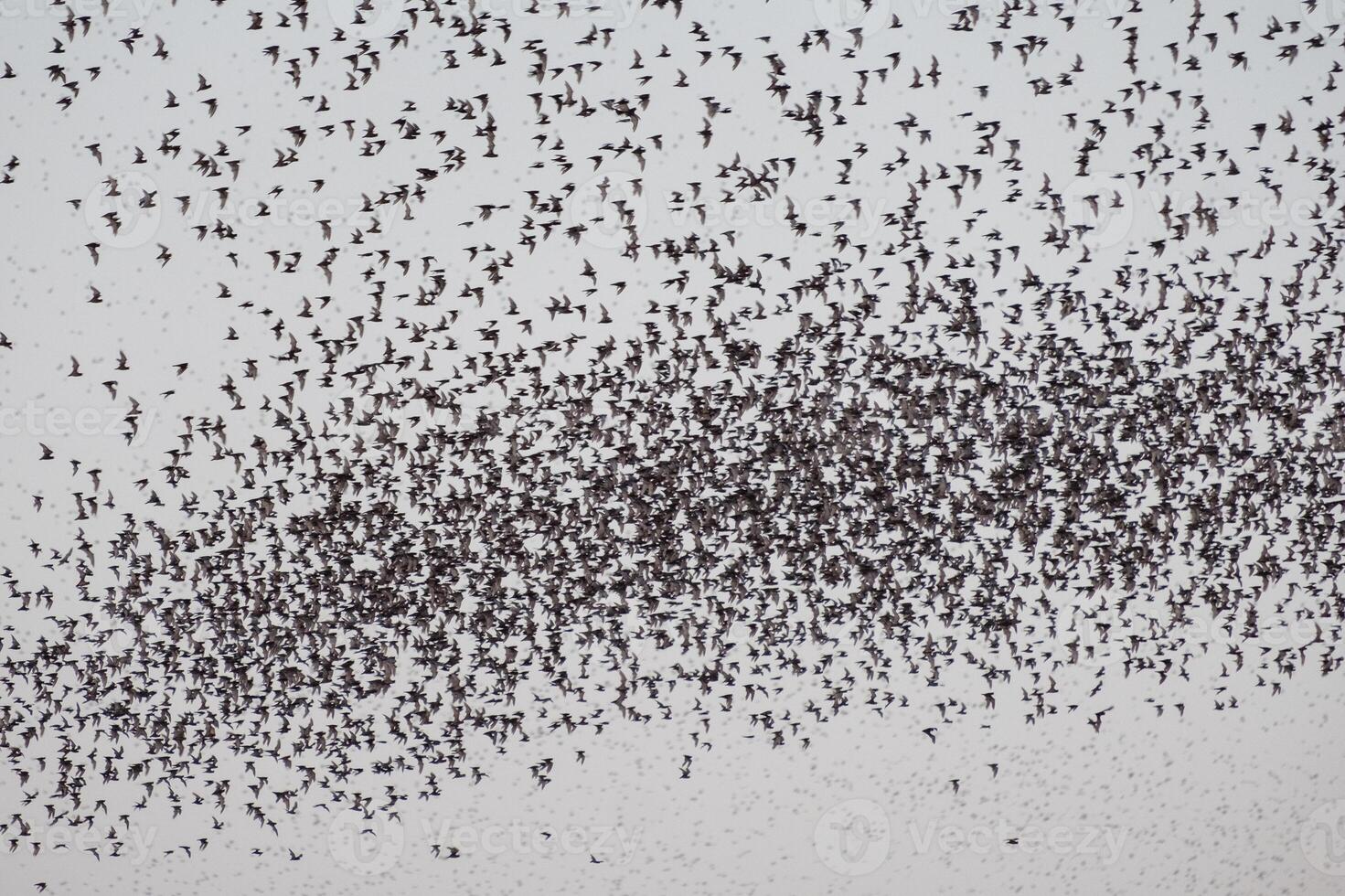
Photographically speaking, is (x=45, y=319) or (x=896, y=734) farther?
(x=896, y=734)

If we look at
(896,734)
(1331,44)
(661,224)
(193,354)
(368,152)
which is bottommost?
(896,734)

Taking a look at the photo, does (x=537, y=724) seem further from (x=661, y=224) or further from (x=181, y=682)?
(x=661, y=224)

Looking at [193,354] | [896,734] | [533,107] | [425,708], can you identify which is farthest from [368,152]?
[896,734]

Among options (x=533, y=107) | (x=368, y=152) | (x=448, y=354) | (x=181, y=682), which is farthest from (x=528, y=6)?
(x=181, y=682)

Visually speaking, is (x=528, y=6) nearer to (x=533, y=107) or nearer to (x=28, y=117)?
(x=533, y=107)

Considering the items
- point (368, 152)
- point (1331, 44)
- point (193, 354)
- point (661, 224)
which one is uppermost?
point (1331, 44)

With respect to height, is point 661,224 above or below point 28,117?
below

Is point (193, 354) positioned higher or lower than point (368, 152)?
lower

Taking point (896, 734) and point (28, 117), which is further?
point (896, 734)

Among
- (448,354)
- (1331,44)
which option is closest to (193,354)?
(448,354)
